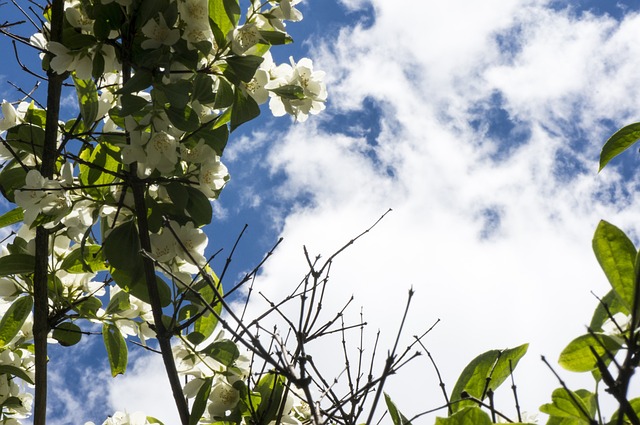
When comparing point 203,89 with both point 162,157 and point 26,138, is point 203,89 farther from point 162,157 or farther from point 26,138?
point 26,138

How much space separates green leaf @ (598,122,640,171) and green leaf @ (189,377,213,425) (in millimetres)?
1081

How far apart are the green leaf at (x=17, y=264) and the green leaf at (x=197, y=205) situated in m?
0.50

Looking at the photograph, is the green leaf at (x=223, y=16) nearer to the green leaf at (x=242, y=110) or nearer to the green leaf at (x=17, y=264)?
the green leaf at (x=242, y=110)

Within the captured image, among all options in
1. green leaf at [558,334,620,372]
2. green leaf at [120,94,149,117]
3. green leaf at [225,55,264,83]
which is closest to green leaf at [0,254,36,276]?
green leaf at [120,94,149,117]

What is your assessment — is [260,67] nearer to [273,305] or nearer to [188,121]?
[188,121]

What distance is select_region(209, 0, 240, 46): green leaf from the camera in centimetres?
171

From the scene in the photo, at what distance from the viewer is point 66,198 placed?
5.74 ft

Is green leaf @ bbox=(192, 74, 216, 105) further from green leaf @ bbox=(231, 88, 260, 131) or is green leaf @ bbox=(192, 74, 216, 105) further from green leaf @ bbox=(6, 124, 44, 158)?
green leaf @ bbox=(6, 124, 44, 158)

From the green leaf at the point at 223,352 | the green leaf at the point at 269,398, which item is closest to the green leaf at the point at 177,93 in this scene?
the green leaf at the point at 223,352

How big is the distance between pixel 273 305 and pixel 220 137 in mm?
463

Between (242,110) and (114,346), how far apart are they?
824mm

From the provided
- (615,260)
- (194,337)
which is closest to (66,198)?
(194,337)

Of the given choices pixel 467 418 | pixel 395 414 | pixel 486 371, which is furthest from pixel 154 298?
pixel 467 418

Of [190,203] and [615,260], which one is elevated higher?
[190,203]
